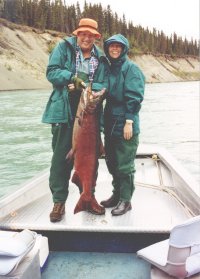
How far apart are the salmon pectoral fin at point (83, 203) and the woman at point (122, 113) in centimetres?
29

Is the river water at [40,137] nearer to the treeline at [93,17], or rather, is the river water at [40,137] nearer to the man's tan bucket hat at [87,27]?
the man's tan bucket hat at [87,27]

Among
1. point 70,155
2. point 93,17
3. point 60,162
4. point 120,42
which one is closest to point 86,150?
point 70,155

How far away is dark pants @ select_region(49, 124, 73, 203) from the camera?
387cm

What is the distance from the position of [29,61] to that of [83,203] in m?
56.0

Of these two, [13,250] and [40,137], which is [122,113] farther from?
[40,137]

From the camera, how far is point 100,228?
3.57 meters

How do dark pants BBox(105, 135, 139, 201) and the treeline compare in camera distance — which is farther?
the treeline

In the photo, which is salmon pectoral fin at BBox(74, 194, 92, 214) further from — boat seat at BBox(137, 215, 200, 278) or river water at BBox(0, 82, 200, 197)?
river water at BBox(0, 82, 200, 197)

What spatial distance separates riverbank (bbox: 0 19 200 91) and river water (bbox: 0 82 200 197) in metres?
21.6

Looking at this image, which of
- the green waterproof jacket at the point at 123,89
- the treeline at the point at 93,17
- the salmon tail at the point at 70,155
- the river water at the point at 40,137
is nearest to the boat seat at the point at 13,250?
the salmon tail at the point at 70,155

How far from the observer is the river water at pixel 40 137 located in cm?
1112

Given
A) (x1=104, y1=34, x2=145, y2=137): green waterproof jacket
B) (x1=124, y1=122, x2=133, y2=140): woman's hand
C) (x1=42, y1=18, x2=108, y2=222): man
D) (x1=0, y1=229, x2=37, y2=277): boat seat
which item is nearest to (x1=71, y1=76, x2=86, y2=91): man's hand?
(x1=42, y1=18, x2=108, y2=222): man

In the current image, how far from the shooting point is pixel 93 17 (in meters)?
107

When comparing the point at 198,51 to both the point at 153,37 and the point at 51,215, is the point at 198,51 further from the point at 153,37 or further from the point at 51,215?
the point at 51,215
